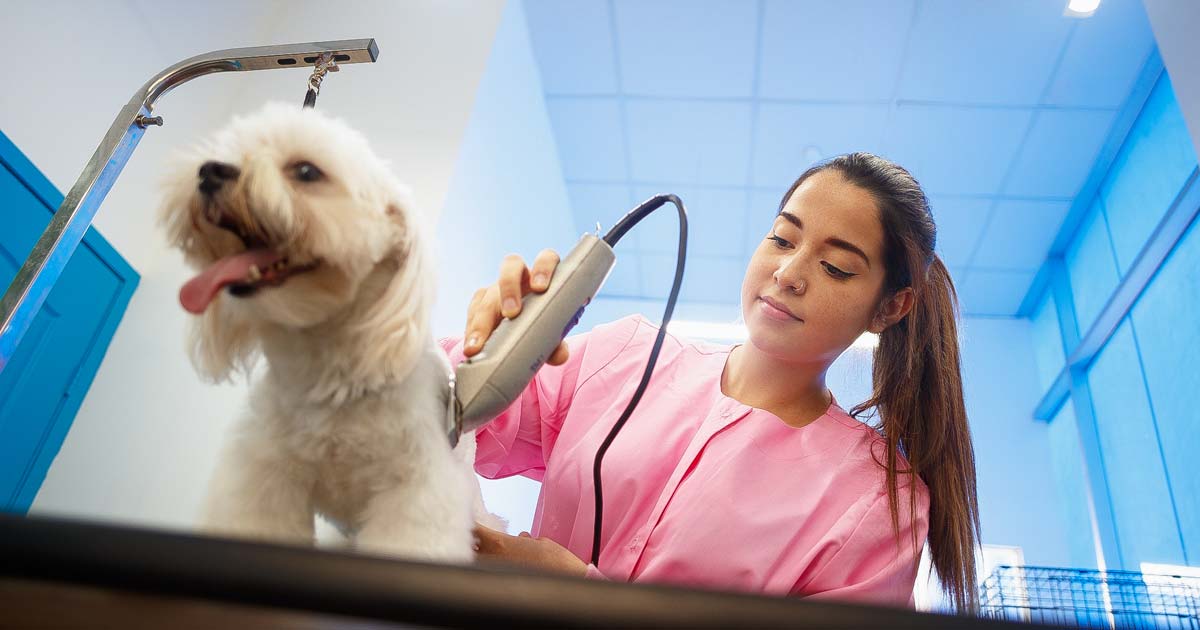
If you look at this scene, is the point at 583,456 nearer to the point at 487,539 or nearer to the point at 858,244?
the point at 487,539

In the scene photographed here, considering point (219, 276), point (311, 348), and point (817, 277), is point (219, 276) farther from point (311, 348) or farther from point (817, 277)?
point (817, 277)

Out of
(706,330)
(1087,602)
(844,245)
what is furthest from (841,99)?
(844,245)

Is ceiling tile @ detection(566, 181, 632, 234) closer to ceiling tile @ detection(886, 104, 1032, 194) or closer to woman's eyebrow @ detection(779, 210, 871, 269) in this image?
ceiling tile @ detection(886, 104, 1032, 194)

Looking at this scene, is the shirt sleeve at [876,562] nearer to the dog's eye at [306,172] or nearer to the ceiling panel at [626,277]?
the dog's eye at [306,172]

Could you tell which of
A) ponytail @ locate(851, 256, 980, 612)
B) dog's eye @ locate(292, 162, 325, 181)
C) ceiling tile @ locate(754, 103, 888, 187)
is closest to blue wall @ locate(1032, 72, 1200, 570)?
ceiling tile @ locate(754, 103, 888, 187)

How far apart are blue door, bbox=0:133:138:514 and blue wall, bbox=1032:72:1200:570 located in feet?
11.9

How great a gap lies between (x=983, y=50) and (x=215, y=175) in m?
3.24

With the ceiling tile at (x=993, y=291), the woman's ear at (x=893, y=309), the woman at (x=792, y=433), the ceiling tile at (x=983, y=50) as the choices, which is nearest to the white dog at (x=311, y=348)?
the woman at (x=792, y=433)

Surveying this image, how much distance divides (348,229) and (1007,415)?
15.7ft

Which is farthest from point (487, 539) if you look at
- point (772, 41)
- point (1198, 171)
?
point (1198, 171)

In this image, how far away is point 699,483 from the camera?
1015 millimetres

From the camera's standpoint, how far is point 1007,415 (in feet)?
14.7

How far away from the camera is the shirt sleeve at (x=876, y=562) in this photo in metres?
0.93

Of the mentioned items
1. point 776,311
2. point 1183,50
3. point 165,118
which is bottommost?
point 776,311
